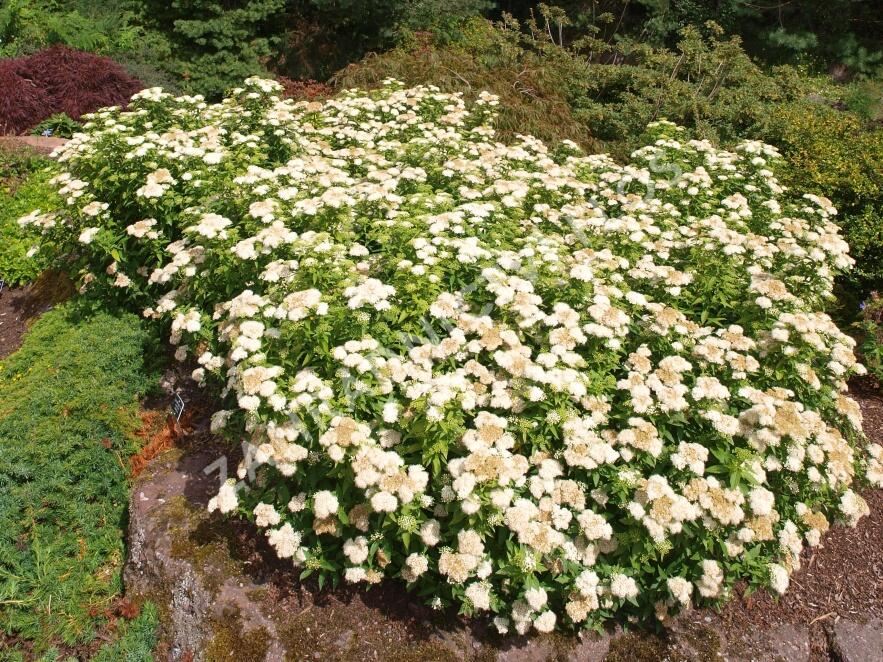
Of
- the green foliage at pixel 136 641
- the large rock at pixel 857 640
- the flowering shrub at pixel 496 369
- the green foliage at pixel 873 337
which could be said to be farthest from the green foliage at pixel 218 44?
the large rock at pixel 857 640

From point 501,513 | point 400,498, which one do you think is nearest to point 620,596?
point 501,513

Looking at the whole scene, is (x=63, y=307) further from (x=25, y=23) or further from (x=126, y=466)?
(x=25, y=23)

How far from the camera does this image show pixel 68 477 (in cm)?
402

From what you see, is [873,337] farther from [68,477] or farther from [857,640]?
[68,477]

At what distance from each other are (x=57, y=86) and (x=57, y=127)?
0.80 metres

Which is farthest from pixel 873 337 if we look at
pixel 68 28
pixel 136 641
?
pixel 68 28

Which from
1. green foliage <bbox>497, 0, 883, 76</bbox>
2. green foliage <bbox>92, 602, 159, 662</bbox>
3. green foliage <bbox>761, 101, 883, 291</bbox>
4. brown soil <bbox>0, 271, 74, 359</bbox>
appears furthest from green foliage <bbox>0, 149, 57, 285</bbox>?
green foliage <bbox>497, 0, 883, 76</bbox>

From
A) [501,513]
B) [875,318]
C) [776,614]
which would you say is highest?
[501,513]

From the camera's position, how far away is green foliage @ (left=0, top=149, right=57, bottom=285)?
6.18m

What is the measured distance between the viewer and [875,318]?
5.34 meters

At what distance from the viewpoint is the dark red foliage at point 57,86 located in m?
8.45

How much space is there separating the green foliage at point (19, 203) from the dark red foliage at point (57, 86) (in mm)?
1515

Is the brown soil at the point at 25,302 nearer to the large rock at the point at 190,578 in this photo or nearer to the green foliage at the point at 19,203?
the green foliage at the point at 19,203

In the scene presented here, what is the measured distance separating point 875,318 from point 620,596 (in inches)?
165
